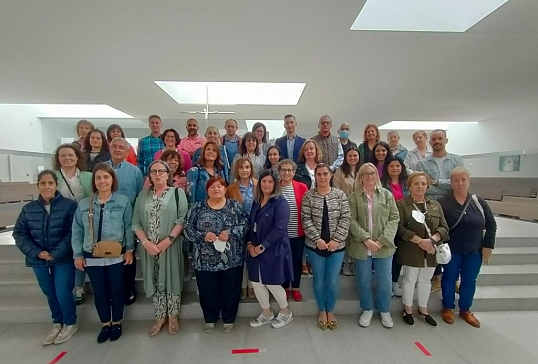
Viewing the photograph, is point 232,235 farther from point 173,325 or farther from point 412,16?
point 412,16

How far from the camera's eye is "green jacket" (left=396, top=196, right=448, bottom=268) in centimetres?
262

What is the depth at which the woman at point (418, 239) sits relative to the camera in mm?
2615

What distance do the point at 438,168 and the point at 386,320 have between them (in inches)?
73.0

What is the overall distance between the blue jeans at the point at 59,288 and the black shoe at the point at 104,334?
321mm

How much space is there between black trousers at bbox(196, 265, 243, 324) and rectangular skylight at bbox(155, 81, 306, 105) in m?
5.40

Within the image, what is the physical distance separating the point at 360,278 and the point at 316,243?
0.64m

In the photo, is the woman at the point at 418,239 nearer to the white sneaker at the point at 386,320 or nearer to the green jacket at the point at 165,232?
the white sneaker at the point at 386,320

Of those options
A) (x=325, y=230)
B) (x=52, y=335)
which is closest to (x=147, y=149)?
(x=52, y=335)

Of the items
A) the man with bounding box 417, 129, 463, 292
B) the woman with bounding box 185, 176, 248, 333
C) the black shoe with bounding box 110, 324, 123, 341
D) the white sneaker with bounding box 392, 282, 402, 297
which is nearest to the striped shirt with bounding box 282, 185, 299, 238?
the woman with bounding box 185, 176, 248, 333

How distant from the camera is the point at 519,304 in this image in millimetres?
3090

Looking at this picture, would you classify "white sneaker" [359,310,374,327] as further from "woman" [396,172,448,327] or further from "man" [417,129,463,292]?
"man" [417,129,463,292]

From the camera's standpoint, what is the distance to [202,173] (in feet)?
9.09

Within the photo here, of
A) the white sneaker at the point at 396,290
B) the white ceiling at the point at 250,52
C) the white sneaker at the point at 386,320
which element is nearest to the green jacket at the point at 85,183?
the white ceiling at the point at 250,52

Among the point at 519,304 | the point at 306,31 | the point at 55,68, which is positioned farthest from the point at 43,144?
the point at 519,304
